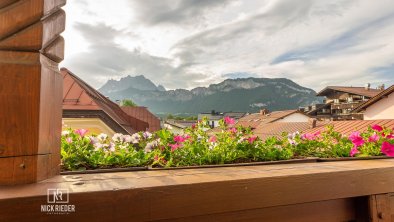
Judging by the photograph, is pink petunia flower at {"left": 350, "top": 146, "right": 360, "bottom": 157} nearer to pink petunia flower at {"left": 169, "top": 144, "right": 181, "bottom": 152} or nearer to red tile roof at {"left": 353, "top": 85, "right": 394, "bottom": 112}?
pink petunia flower at {"left": 169, "top": 144, "right": 181, "bottom": 152}

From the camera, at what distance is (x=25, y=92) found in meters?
0.52

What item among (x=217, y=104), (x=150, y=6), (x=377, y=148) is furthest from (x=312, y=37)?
(x=217, y=104)

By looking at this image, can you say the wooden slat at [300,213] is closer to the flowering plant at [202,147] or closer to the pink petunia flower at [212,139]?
the flowering plant at [202,147]

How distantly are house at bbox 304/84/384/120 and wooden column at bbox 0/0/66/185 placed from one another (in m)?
18.1

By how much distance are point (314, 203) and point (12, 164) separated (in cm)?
69

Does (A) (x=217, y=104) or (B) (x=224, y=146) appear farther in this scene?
(A) (x=217, y=104)

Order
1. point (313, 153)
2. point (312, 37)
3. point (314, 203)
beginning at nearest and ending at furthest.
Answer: point (314, 203) → point (313, 153) → point (312, 37)

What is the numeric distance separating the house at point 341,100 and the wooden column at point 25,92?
18.1 meters

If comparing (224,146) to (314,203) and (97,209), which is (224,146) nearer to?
(314,203)

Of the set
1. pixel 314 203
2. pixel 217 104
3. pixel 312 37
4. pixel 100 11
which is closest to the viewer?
pixel 314 203

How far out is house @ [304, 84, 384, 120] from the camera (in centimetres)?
1844

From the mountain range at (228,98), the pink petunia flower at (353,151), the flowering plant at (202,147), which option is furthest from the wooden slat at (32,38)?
the mountain range at (228,98)

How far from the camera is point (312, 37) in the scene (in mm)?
3693

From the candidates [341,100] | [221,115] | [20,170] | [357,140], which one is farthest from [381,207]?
[341,100]
